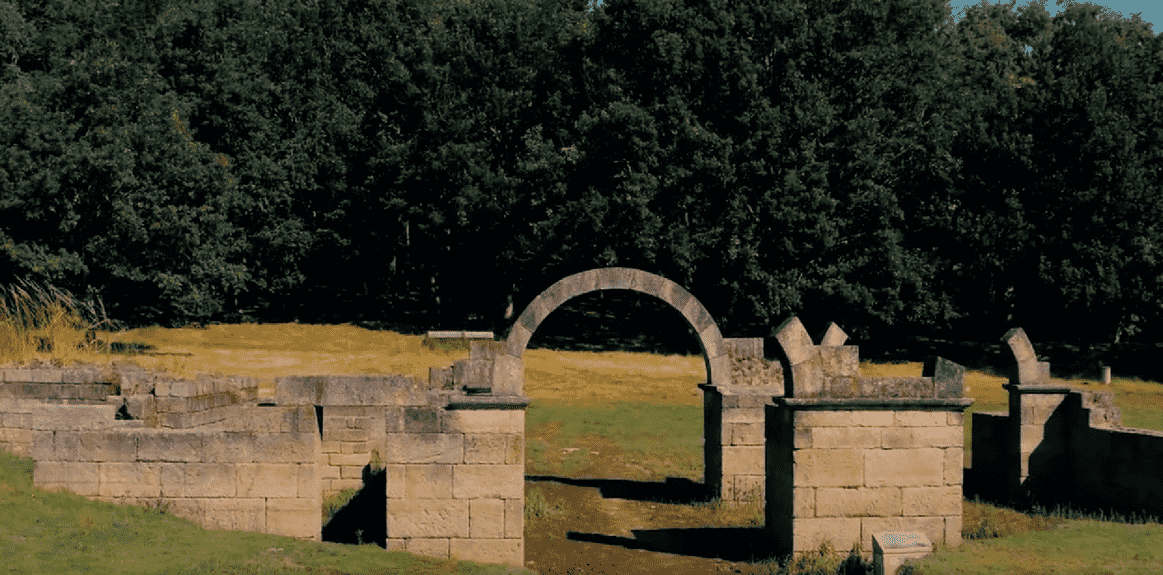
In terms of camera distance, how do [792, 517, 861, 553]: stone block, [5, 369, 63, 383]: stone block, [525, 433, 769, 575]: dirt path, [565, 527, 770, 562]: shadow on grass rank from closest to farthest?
1. [792, 517, 861, 553]: stone block
2. [525, 433, 769, 575]: dirt path
3. [565, 527, 770, 562]: shadow on grass
4. [5, 369, 63, 383]: stone block

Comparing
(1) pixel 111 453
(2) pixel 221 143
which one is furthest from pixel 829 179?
(1) pixel 111 453

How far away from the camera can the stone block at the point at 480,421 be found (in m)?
15.0

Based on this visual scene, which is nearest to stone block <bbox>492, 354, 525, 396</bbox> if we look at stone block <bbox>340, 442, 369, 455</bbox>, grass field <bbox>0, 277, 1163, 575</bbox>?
grass field <bbox>0, 277, 1163, 575</bbox>

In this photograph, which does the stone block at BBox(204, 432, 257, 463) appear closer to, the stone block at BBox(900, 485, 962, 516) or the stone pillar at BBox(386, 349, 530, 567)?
the stone pillar at BBox(386, 349, 530, 567)

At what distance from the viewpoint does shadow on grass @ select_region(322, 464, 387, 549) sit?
16.5 m

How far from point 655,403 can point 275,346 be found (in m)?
16.9

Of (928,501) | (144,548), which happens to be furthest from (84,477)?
(928,501)

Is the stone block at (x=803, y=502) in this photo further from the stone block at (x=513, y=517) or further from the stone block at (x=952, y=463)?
the stone block at (x=513, y=517)

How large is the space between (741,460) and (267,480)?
332 inches

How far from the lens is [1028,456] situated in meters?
19.7

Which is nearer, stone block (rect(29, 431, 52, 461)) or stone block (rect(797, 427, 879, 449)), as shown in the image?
stone block (rect(29, 431, 52, 461))

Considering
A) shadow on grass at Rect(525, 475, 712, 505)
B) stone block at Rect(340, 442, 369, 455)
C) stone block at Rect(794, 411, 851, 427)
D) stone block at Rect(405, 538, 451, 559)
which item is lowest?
shadow on grass at Rect(525, 475, 712, 505)

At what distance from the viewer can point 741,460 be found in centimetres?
1967

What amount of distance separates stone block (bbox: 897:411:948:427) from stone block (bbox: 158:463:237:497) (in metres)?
8.78
